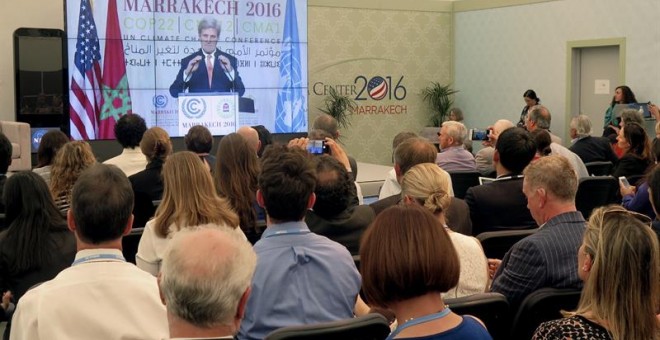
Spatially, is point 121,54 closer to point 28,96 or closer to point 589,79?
point 28,96

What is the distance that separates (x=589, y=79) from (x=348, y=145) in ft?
13.3

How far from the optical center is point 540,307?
304 cm

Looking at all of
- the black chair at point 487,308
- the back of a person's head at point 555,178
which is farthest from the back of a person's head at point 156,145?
the black chair at point 487,308

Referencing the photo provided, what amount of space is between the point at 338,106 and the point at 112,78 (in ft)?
13.4

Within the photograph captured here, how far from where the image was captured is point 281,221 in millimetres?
3051

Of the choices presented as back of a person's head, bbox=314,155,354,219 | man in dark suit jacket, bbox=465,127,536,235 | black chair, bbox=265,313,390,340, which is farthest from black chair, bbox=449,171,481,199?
black chair, bbox=265,313,390,340

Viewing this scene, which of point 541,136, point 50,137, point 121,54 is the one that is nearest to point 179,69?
point 121,54

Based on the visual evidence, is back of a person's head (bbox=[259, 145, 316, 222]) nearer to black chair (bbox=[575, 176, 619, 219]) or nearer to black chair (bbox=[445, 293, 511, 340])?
black chair (bbox=[445, 293, 511, 340])

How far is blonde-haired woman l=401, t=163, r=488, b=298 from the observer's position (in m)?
3.32

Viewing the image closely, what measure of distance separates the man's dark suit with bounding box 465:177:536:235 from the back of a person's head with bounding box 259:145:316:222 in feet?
6.39

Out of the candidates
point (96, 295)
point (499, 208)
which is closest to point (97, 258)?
point (96, 295)

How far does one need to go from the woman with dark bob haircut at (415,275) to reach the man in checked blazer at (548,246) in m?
1.18

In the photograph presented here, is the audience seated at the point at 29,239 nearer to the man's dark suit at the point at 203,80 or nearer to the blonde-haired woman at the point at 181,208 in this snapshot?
the blonde-haired woman at the point at 181,208

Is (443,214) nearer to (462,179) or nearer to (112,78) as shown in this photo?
(462,179)
